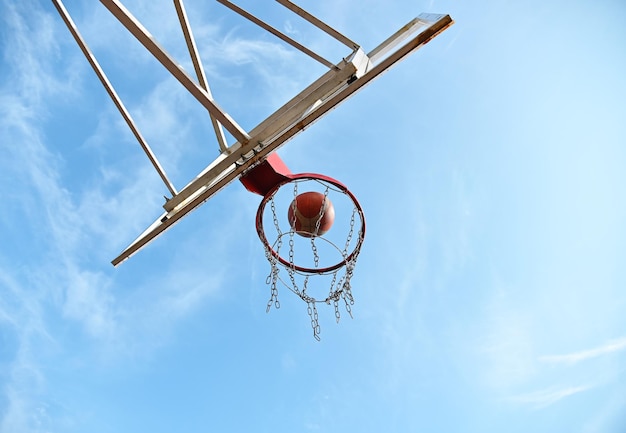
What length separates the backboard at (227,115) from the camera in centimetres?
463

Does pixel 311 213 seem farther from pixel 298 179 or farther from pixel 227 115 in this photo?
pixel 227 115

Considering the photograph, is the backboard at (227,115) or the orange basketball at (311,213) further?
the orange basketball at (311,213)

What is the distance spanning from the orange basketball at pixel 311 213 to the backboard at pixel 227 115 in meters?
0.60

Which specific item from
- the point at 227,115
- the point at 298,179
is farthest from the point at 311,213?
the point at 227,115

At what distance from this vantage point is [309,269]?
6.43 metres

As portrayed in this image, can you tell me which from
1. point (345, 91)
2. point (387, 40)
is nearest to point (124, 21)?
point (345, 91)

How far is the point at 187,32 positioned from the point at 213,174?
1848 millimetres

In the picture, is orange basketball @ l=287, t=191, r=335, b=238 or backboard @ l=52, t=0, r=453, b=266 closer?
backboard @ l=52, t=0, r=453, b=266

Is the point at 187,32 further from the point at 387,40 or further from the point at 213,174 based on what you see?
the point at 387,40

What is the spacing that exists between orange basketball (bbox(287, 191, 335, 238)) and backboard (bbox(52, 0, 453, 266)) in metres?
0.60

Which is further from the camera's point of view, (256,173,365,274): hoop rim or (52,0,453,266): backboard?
(256,173,365,274): hoop rim

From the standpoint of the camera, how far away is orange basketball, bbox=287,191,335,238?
19.2 feet

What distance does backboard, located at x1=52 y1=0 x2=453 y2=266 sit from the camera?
463cm

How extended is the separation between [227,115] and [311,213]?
1684 millimetres
